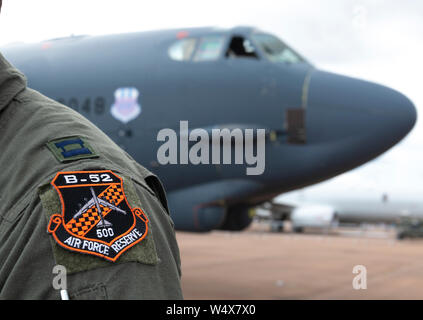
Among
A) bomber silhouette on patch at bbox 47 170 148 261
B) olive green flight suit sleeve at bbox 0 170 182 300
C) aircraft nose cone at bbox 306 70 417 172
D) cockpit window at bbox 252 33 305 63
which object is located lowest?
aircraft nose cone at bbox 306 70 417 172

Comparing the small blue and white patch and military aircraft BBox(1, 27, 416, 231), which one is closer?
military aircraft BBox(1, 27, 416, 231)

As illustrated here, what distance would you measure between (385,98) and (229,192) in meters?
2.03

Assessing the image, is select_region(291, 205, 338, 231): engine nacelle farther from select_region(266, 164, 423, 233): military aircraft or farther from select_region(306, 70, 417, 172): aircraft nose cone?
select_region(306, 70, 417, 172): aircraft nose cone

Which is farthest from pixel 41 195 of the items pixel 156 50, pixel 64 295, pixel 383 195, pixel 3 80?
pixel 383 195

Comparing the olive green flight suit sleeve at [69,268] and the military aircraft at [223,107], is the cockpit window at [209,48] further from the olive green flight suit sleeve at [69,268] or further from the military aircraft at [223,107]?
the olive green flight suit sleeve at [69,268]

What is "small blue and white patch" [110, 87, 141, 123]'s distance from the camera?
6.07 metres

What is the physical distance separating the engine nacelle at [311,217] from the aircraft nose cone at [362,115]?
22.8m

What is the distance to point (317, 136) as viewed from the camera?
5.64 meters

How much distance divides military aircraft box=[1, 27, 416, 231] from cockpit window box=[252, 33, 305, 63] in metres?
0.02

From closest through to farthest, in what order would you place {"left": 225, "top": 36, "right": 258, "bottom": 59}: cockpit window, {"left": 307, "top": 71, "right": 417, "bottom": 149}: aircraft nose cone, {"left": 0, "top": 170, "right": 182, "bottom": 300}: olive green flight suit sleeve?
{"left": 0, "top": 170, "right": 182, "bottom": 300}: olive green flight suit sleeve
{"left": 307, "top": 71, "right": 417, "bottom": 149}: aircraft nose cone
{"left": 225, "top": 36, "right": 258, "bottom": 59}: cockpit window

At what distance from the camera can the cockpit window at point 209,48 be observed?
625 centimetres

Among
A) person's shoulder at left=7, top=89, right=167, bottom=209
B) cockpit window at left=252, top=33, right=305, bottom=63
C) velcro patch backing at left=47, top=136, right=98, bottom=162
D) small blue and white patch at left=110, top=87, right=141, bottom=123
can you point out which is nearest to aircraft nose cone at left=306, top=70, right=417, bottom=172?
cockpit window at left=252, top=33, right=305, bottom=63

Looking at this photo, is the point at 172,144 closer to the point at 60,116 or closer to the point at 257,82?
the point at 257,82

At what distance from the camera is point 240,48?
634cm
